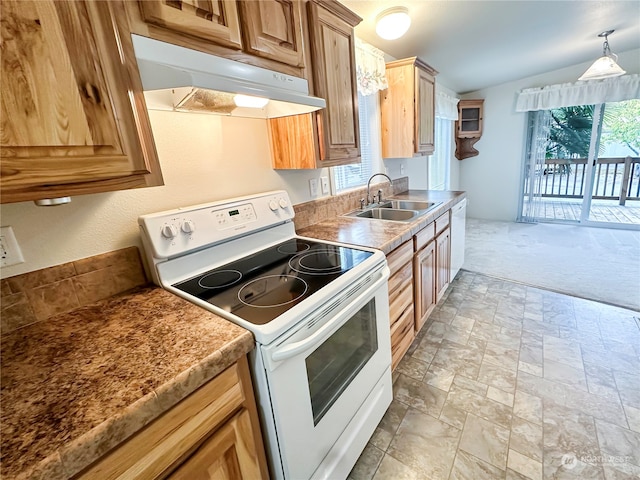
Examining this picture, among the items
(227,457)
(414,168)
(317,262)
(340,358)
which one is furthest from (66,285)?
(414,168)

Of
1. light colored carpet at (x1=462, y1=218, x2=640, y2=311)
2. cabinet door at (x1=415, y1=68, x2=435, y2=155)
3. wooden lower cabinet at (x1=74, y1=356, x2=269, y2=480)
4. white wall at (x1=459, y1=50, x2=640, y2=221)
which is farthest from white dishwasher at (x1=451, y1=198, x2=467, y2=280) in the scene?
white wall at (x1=459, y1=50, x2=640, y2=221)

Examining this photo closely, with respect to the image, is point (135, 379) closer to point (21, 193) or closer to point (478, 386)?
point (21, 193)

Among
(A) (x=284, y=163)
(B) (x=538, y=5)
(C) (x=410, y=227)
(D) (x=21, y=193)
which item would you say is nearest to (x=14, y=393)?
(D) (x=21, y=193)

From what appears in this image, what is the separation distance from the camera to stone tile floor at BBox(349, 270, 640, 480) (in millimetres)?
1281

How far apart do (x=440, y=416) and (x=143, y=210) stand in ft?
5.63

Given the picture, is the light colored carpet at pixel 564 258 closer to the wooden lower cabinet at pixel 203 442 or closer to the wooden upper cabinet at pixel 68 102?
the wooden lower cabinet at pixel 203 442

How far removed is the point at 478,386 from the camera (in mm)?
1693

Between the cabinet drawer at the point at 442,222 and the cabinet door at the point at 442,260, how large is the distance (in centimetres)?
4

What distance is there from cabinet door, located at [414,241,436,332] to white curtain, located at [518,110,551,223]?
154 inches

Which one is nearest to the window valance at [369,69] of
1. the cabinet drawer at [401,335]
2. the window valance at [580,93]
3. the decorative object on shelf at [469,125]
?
the cabinet drawer at [401,335]

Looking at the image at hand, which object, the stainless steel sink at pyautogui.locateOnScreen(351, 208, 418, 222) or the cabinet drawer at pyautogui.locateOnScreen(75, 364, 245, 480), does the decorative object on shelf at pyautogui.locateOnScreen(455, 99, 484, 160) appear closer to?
the stainless steel sink at pyautogui.locateOnScreen(351, 208, 418, 222)

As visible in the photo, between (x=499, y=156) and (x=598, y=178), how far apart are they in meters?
1.56

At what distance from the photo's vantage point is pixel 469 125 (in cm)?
496

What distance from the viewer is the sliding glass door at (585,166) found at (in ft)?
14.1
